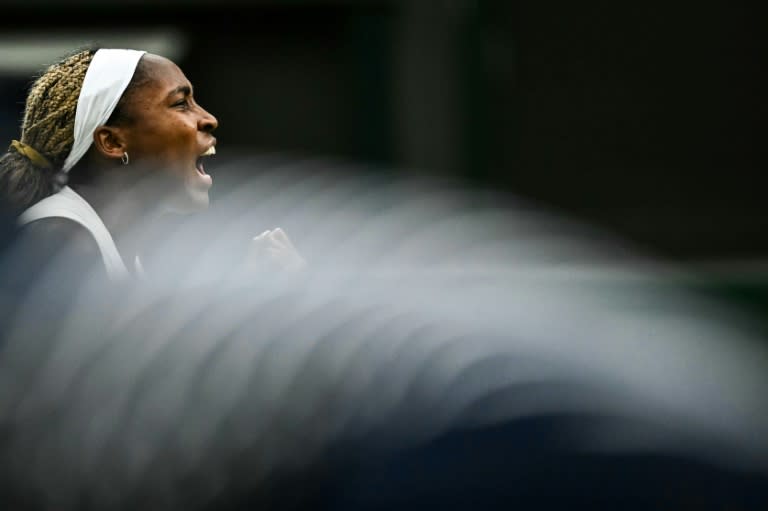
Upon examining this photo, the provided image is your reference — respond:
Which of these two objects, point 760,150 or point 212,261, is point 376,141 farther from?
point 212,261

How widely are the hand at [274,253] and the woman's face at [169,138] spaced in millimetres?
105

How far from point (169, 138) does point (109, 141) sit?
9 centimetres

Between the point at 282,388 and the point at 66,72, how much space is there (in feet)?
1.89

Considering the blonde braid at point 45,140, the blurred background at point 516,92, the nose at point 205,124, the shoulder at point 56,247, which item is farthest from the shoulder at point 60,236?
the blurred background at point 516,92

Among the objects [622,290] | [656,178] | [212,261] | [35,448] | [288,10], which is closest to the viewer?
[35,448]

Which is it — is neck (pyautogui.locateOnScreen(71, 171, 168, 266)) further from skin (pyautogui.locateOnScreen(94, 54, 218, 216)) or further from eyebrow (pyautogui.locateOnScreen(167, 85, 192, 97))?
eyebrow (pyautogui.locateOnScreen(167, 85, 192, 97))

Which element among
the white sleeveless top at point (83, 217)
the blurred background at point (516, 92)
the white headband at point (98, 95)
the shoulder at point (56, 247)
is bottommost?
the shoulder at point (56, 247)

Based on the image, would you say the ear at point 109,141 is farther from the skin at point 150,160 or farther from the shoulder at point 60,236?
the shoulder at point 60,236

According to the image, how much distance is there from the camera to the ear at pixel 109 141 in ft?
5.82

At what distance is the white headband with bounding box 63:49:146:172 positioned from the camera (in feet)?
5.84

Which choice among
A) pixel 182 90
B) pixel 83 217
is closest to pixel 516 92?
pixel 182 90

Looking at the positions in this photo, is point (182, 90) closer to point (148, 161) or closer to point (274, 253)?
point (148, 161)

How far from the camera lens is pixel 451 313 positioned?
186 cm

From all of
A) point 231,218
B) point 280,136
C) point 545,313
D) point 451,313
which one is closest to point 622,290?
point 545,313
